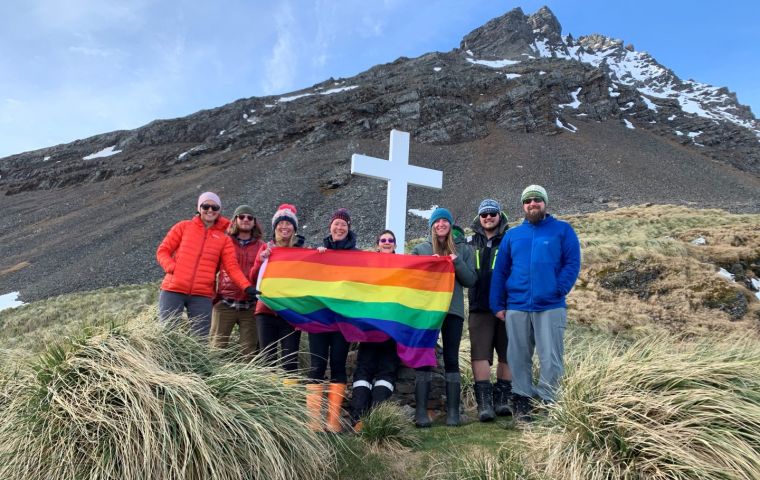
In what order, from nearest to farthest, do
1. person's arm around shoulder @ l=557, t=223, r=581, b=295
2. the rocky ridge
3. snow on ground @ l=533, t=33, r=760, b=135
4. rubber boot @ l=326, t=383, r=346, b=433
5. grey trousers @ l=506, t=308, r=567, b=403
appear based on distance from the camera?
1. rubber boot @ l=326, t=383, r=346, b=433
2. grey trousers @ l=506, t=308, r=567, b=403
3. person's arm around shoulder @ l=557, t=223, r=581, b=295
4. the rocky ridge
5. snow on ground @ l=533, t=33, r=760, b=135

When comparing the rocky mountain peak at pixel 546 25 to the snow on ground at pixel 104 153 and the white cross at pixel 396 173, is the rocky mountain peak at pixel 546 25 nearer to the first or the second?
the snow on ground at pixel 104 153

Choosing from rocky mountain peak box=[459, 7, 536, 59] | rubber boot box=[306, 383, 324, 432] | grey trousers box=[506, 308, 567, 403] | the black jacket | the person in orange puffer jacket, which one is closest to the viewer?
rubber boot box=[306, 383, 324, 432]

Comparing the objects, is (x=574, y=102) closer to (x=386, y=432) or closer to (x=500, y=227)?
(x=500, y=227)

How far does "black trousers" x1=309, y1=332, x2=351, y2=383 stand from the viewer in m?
4.47

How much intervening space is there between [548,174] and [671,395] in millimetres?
39925

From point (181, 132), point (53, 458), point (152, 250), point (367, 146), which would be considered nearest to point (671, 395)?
point (53, 458)

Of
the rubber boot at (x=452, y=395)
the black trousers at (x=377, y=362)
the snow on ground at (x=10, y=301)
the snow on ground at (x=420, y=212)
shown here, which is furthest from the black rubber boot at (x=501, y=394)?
the snow on ground at (x=420, y=212)

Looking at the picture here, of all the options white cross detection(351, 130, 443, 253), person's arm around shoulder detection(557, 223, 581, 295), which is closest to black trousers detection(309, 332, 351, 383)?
person's arm around shoulder detection(557, 223, 581, 295)

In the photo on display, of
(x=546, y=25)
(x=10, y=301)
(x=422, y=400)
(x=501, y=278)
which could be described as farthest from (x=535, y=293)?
(x=546, y=25)

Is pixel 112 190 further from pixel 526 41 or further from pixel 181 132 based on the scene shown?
pixel 526 41

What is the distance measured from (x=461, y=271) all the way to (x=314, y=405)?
1.93m

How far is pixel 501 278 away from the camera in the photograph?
4.64m

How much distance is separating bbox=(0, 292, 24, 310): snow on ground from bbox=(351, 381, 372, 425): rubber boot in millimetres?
24662

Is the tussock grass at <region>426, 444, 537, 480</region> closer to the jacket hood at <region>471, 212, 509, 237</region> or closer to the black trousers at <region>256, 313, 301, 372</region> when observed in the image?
the black trousers at <region>256, 313, 301, 372</region>
